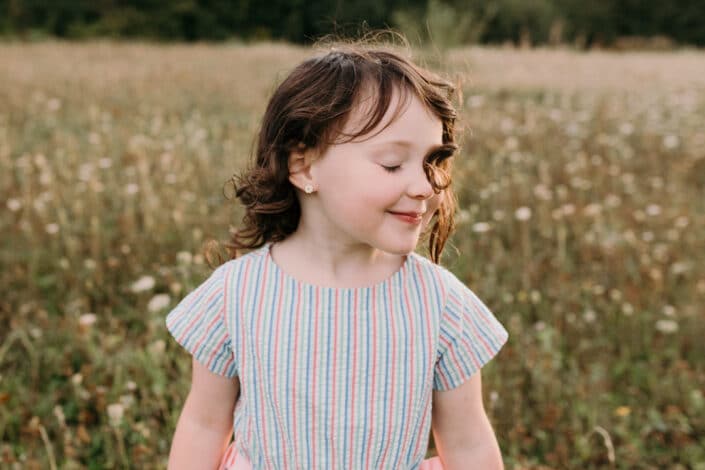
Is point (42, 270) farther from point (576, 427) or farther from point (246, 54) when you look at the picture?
point (246, 54)

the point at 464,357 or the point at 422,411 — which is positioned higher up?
the point at 464,357

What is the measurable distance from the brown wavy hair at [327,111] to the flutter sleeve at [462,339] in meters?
0.22

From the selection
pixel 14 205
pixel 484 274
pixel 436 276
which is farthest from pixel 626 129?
pixel 436 276

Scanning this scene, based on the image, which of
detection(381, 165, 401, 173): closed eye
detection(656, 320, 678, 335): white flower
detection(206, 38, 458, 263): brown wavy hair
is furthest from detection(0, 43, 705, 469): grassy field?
detection(381, 165, 401, 173): closed eye

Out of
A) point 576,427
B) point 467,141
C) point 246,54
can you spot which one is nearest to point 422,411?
point 576,427

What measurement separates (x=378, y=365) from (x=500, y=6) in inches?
1366

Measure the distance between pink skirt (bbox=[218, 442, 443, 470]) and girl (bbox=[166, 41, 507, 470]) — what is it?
0.05 ft

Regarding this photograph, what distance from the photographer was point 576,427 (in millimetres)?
2564

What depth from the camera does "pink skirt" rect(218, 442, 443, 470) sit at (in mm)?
1625

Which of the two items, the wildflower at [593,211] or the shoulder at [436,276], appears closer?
the shoulder at [436,276]

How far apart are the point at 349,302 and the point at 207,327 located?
282 mm

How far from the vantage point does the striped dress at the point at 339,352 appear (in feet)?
4.87

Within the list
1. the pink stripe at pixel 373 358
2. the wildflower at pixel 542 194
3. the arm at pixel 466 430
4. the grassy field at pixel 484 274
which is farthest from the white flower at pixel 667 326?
the pink stripe at pixel 373 358

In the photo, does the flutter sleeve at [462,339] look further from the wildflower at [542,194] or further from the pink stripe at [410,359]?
the wildflower at [542,194]
